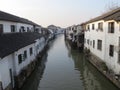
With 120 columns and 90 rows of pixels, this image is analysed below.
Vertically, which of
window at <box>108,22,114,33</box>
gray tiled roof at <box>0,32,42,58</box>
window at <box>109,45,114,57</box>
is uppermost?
window at <box>108,22,114,33</box>

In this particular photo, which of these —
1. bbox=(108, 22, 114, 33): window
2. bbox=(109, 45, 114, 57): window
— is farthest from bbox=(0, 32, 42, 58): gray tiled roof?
bbox=(108, 22, 114, 33): window

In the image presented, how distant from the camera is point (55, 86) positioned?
46.1ft

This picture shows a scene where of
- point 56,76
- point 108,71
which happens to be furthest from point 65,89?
point 108,71

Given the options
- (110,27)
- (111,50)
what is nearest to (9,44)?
(111,50)

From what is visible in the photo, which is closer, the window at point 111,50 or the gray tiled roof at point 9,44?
the gray tiled roof at point 9,44

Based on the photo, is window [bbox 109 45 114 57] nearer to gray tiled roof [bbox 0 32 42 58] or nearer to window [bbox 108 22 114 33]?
window [bbox 108 22 114 33]

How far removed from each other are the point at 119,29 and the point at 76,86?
21.4ft

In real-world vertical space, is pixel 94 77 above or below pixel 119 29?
below

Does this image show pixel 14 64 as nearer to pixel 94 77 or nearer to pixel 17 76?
pixel 17 76

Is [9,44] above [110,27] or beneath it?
beneath

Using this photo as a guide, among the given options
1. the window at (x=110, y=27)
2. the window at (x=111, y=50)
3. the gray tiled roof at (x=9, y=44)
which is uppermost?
the window at (x=110, y=27)

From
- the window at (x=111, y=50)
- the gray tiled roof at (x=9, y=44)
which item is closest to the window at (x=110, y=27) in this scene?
the window at (x=111, y=50)

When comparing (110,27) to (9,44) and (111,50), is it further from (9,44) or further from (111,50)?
(9,44)

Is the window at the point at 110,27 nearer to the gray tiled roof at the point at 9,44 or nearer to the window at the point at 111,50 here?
the window at the point at 111,50
